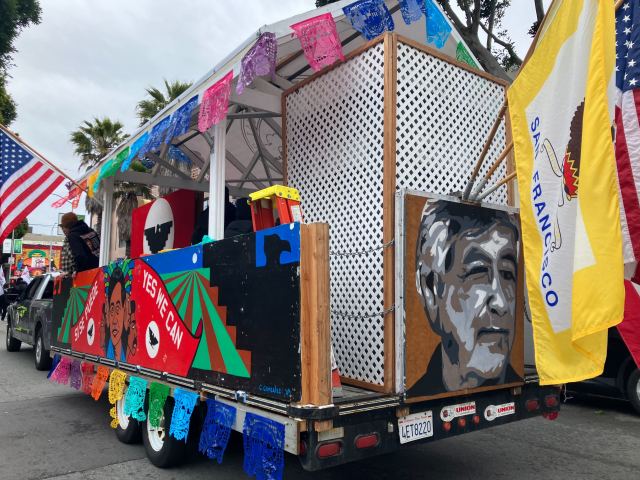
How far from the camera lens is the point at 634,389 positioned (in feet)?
22.0

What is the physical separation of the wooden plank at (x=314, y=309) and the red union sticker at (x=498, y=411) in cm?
163

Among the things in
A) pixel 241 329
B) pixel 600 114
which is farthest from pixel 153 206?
pixel 600 114

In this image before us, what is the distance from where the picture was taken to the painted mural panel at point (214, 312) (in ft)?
10.7

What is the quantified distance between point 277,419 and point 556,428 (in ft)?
15.2

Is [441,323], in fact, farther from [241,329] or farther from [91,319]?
[91,319]

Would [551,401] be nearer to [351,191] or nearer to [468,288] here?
[468,288]

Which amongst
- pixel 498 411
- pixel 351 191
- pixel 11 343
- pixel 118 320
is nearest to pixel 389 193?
pixel 351 191

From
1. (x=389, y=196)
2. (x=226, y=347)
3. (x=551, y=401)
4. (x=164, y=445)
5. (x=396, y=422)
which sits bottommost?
(x=164, y=445)

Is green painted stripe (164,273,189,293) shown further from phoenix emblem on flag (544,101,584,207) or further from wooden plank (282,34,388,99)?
phoenix emblem on flag (544,101,584,207)

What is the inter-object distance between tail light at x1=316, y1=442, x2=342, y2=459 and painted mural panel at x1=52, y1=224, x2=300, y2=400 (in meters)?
0.32

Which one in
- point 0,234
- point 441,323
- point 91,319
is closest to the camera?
point 441,323

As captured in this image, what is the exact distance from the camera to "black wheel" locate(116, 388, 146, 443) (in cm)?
537

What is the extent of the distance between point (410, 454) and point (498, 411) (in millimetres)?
1412

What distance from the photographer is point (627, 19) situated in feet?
11.3
